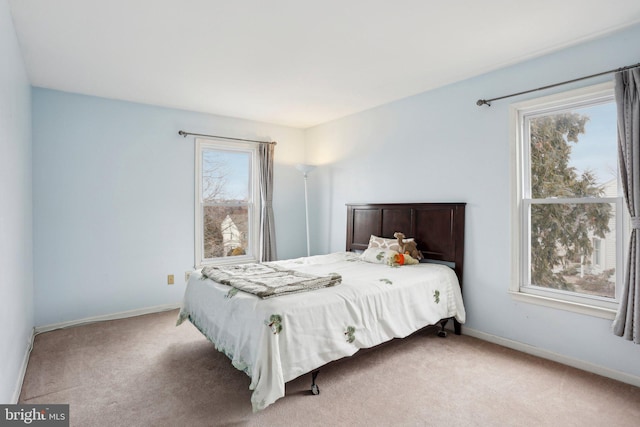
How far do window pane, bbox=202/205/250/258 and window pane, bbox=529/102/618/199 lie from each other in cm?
351

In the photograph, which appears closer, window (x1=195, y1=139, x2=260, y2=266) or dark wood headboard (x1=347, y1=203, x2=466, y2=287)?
dark wood headboard (x1=347, y1=203, x2=466, y2=287)

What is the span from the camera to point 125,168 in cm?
392

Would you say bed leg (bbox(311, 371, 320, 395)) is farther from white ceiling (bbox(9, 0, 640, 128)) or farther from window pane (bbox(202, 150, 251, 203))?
window pane (bbox(202, 150, 251, 203))

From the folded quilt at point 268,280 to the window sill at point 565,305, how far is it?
5.23ft

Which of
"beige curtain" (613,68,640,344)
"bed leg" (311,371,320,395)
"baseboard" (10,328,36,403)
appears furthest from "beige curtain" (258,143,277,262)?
"beige curtain" (613,68,640,344)

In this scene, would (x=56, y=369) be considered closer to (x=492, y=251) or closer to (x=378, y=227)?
(x=378, y=227)

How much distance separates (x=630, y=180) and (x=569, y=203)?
47 cm

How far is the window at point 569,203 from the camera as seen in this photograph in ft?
8.34

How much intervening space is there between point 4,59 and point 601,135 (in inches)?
158

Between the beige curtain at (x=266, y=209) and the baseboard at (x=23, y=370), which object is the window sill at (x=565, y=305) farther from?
the baseboard at (x=23, y=370)

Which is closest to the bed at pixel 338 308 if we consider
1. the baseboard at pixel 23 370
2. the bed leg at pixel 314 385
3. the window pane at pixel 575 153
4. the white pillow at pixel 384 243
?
the bed leg at pixel 314 385

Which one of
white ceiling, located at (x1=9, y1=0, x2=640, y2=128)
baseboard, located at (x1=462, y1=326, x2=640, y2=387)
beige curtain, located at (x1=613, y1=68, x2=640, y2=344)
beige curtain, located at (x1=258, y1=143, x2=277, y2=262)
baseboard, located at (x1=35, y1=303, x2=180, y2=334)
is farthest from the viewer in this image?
beige curtain, located at (x1=258, y1=143, x2=277, y2=262)

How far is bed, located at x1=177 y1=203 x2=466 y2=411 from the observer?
2051mm

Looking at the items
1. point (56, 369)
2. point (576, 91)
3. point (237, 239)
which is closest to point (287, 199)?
point (237, 239)
